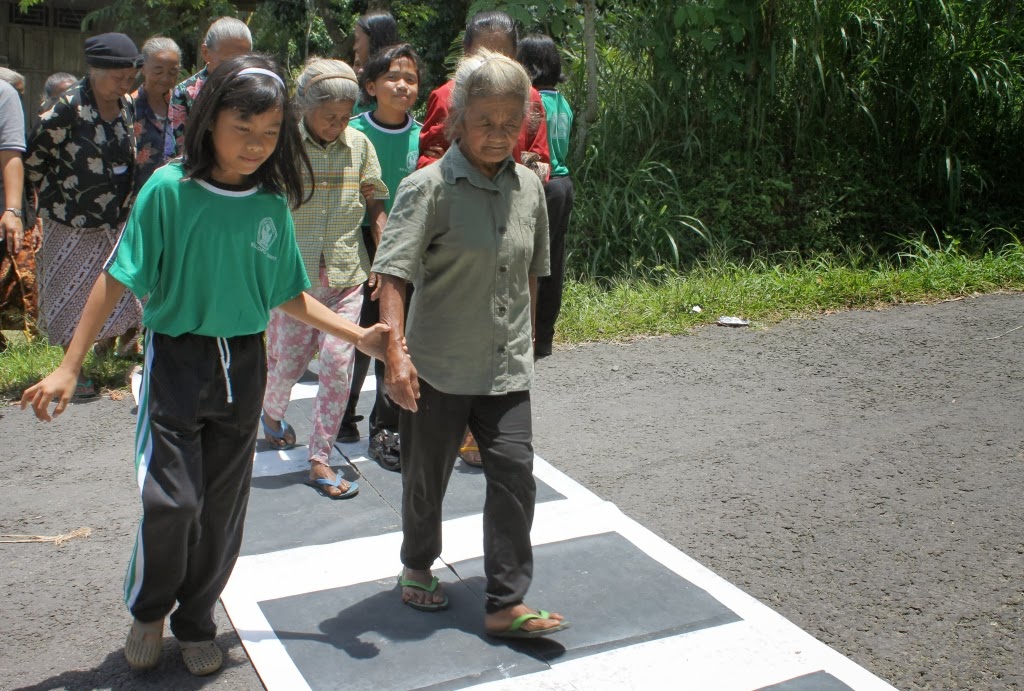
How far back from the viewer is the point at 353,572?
153 inches

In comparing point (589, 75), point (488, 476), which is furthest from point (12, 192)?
point (589, 75)

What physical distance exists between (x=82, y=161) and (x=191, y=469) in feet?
11.1

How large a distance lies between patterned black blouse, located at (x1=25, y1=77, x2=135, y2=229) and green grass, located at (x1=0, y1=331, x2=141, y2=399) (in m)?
0.84

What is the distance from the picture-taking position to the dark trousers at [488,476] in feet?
10.9

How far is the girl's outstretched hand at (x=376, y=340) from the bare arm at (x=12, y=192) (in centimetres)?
319

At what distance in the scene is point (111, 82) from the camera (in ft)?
18.6

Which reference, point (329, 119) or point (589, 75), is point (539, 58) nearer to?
point (329, 119)

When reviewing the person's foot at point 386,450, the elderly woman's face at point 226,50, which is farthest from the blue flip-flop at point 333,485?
the elderly woman's face at point 226,50

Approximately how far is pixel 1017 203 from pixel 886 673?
7.78 meters

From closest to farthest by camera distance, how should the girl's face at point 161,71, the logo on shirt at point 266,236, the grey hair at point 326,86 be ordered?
the logo on shirt at point 266,236 < the grey hair at point 326,86 < the girl's face at point 161,71

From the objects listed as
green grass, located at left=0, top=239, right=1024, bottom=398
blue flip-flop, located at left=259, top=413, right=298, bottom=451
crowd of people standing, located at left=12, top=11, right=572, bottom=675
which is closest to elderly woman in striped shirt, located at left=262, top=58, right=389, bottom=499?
blue flip-flop, located at left=259, top=413, right=298, bottom=451

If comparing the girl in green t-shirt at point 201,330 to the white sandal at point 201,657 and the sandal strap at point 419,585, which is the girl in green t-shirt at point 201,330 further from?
the sandal strap at point 419,585

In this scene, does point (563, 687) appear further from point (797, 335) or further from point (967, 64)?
point (967, 64)

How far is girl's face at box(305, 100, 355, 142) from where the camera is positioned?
455 cm
